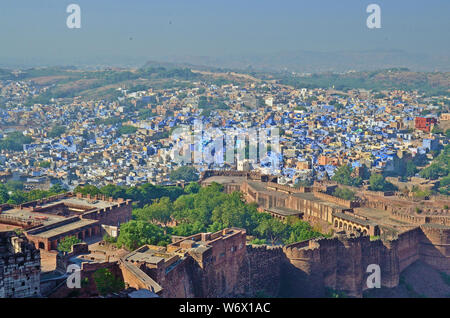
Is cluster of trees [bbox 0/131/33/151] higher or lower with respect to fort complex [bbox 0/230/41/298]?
lower

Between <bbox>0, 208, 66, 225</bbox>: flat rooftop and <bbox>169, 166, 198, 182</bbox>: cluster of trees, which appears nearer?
<bbox>0, 208, 66, 225</bbox>: flat rooftop

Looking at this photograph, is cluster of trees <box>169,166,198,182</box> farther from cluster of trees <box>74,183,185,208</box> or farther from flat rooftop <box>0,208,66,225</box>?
flat rooftop <box>0,208,66,225</box>

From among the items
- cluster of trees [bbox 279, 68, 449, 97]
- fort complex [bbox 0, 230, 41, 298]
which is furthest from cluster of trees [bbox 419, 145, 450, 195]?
cluster of trees [bbox 279, 68, 449, 97]

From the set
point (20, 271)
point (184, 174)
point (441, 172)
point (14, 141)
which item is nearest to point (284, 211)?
point (184, 174)

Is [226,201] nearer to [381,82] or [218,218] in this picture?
[218,218]

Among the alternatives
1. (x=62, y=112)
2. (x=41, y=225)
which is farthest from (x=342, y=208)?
(x=62, y=112)

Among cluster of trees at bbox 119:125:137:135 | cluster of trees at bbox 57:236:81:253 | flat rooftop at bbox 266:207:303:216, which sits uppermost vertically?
cluster of trees at bbox 57:236:81:253

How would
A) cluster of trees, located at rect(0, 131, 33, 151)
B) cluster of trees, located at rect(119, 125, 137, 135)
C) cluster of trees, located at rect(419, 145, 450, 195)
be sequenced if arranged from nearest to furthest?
cluster of trees, located at rect(419, 145, 450, 195) < cluster of trees, located at rect(0, 131, 33, 151) < cluster of trees, located at rect(119, 125, 137, 135)

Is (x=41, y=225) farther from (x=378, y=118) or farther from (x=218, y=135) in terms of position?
(x=378, y=118)
